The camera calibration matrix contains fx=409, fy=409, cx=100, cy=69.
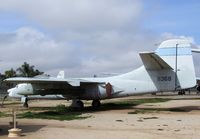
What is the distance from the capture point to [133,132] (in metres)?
16.7

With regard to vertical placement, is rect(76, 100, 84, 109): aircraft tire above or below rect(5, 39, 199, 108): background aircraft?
below

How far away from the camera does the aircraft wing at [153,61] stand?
27.7 meters

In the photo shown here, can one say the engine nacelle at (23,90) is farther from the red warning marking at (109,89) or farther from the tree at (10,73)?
the tree at (10,73)

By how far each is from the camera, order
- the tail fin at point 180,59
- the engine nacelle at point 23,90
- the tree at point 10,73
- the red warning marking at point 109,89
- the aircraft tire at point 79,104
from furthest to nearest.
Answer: the tree at point 10,73 < the engine nacelle at point 23,90 < the aircraft tire at point 79,104 < the red warning marking at point 109,89 < the tail fin at point 180,59

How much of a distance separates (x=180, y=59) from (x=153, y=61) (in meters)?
2.07

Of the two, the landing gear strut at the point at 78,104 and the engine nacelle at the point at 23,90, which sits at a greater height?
the engine nacelle at the point at 23,90

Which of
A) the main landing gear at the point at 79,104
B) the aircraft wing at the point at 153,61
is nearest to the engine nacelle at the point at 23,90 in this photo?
the main landing gear at the point at 79,104

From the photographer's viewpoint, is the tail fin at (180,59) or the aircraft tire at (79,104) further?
the aircraft tire at (79,104)

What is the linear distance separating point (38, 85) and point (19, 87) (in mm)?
4393

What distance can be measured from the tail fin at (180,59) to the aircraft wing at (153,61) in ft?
2.57

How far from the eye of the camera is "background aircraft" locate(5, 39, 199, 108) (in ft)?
94.5

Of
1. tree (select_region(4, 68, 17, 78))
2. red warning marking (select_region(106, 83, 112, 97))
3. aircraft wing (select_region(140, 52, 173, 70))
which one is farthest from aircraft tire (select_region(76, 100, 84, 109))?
tree (select_region(4, 68, 17, 78))

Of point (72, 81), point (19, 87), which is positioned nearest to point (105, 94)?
point (72, 81)

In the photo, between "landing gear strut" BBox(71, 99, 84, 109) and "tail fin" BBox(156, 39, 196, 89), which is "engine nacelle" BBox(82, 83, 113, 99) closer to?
"landing gear strut" BBox(71, 99, 84, 109)
